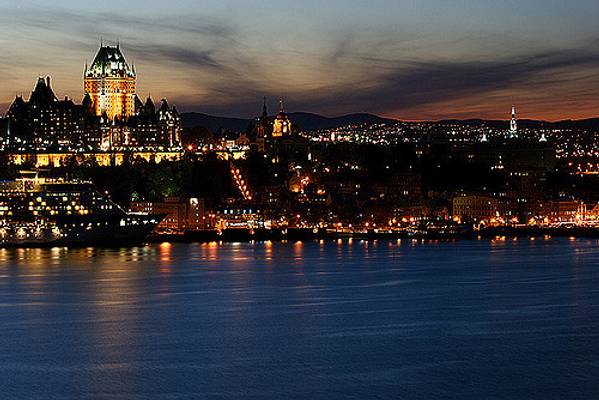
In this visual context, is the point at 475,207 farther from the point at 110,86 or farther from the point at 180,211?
the point at 110,86

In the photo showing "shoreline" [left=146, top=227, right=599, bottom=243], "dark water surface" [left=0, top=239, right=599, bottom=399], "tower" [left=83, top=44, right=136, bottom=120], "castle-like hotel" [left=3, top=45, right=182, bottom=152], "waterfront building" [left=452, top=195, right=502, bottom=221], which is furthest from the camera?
"tower" [left=83, top=44, right=136, bottom=120]

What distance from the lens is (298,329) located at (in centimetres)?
1866

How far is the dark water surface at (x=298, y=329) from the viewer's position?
14.8m

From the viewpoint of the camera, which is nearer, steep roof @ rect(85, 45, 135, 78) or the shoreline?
the shoreline

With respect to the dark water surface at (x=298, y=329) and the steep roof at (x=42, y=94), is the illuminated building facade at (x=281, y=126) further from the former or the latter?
the dark water surface at (x=298, y=329)

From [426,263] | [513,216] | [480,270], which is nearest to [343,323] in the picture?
[480,270]

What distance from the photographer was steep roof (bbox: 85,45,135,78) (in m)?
67.1

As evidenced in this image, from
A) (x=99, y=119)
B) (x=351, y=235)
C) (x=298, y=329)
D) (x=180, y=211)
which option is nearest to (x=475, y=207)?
(x=351, y=235)

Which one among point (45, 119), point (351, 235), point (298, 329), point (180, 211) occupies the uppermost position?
point (45, 119)

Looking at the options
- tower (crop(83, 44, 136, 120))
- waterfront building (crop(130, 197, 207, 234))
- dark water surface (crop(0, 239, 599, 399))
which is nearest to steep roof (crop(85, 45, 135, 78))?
tower (crop(83, 44, 136, 120))

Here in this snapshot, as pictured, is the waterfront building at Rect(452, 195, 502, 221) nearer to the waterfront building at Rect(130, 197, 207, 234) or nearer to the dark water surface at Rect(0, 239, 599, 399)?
the waterfront building at Rect(130, 197, 207, 234)

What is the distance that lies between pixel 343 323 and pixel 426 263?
1214cm

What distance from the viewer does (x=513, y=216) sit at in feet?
172

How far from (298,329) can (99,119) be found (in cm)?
4686
